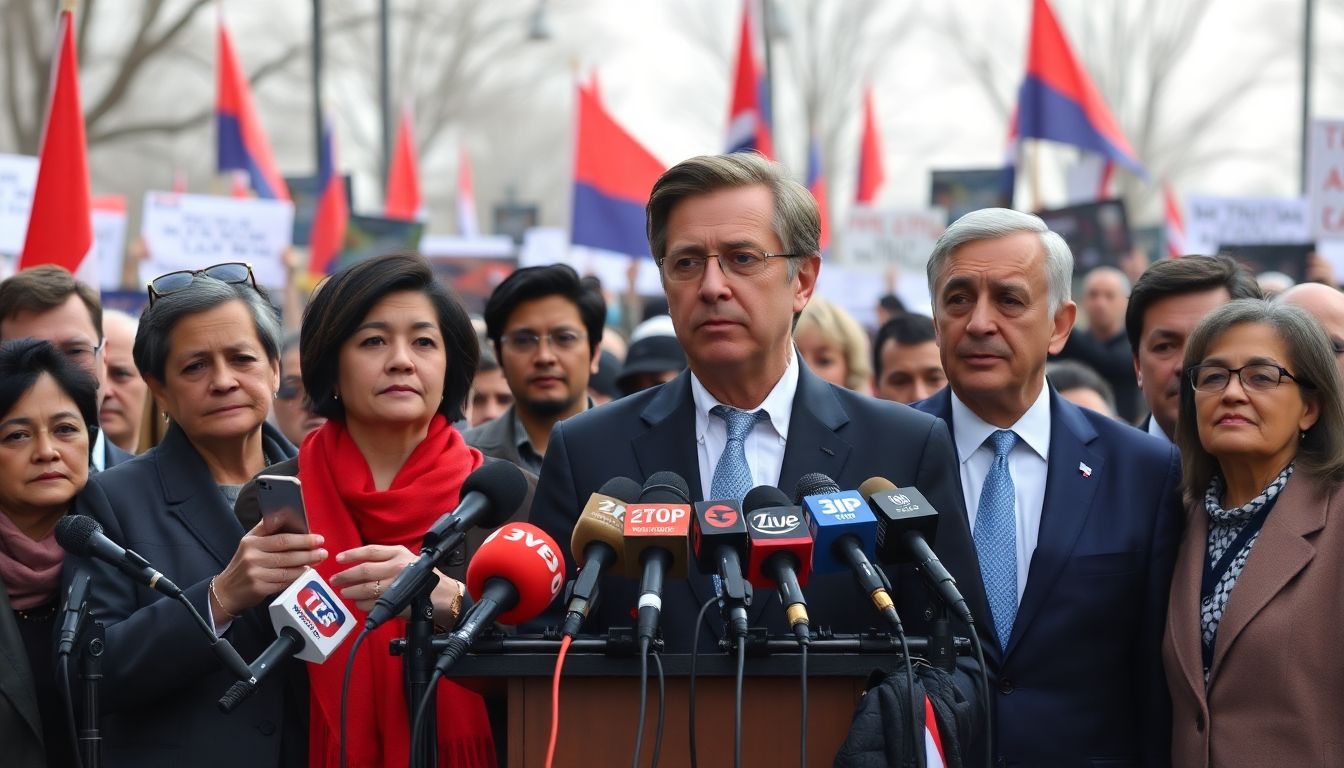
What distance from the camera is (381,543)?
4188mm

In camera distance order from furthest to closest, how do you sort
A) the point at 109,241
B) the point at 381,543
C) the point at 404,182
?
the point at 404,182 → the point at 109,241 → the point at 381,543

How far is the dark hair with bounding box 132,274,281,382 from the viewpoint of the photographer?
14.9 feet

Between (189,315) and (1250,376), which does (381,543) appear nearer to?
(189,315)

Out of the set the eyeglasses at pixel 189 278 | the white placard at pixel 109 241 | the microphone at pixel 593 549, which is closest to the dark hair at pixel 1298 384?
the microphone at pixel 593 549

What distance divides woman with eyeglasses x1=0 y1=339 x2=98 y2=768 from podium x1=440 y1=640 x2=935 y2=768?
66.1 inches

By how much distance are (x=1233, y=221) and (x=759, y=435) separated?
29.1ft

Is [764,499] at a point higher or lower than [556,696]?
higher

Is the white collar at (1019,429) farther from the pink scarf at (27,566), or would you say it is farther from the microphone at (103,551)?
the pink scarf at (27,566)

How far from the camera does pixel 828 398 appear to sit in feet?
12.8

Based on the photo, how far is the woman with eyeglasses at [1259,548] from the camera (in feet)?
12.2

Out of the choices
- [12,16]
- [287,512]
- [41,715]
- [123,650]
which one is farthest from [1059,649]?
[12,16]

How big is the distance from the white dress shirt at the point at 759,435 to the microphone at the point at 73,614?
151 cm

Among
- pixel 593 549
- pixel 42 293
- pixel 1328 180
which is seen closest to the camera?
pixel 593 549

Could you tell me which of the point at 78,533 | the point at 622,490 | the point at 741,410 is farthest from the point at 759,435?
the point at 78,533
